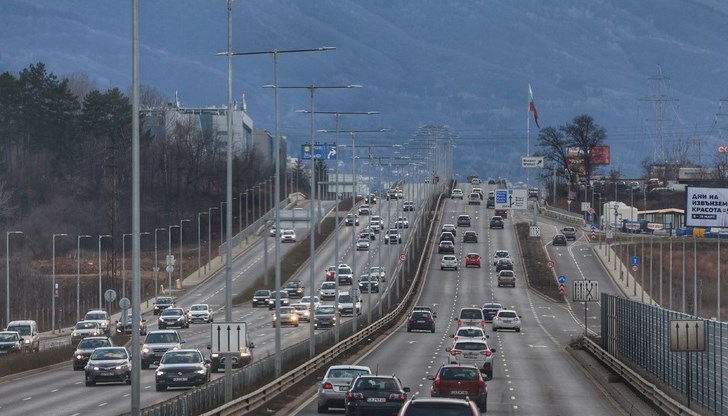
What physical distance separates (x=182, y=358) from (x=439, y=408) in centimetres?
2501

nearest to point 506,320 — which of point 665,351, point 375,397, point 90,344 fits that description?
point 90,344

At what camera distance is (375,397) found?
38438mm

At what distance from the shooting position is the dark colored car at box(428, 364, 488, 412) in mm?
41812

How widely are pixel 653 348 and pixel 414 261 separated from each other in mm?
90769

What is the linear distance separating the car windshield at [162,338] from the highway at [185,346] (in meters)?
1.92

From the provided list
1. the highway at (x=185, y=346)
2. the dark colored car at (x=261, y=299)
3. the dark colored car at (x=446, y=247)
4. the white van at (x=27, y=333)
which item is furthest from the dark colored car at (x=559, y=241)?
the white van at (x=27, y=333)

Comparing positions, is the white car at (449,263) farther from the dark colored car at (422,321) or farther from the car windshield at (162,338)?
the car windshield at (162,338)

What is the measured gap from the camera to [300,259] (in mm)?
146750

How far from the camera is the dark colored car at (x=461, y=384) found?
41.8 meters

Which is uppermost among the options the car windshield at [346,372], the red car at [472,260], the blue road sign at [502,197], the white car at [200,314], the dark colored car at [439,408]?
the blue road sign at [502,197]

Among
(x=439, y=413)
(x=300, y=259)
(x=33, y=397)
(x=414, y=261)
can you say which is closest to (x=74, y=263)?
(x=300, y=259)

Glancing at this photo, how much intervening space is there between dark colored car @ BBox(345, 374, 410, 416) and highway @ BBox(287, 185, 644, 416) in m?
4.15

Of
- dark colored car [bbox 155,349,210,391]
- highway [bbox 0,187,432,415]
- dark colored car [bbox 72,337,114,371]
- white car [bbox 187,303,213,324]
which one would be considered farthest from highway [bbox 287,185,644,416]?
white car [bbox 187,303,213,324]

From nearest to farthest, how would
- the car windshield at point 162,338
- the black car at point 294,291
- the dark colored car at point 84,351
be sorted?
the car windshield at point 162,338
the dark colored car at point 84,351
the black car at point 294,291
